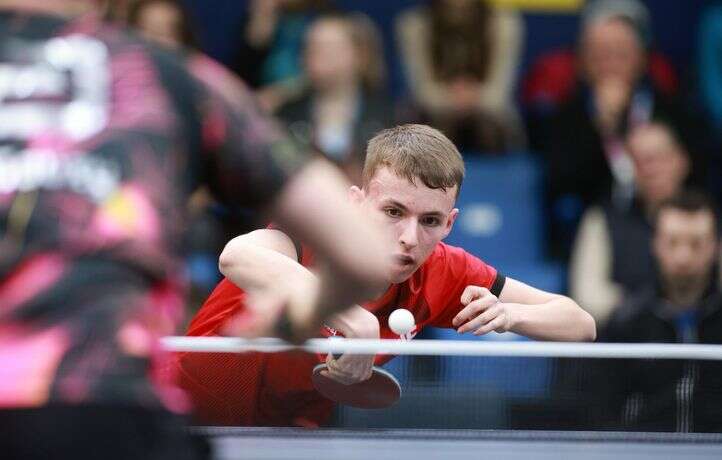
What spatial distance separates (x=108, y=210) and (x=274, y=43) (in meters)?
6.61

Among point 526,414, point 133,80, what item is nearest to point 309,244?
point 133,80

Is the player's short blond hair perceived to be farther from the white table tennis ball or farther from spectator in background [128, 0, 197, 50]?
spectator in background [128, 0, 197, 50]

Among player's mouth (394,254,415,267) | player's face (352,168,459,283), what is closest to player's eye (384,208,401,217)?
player's face (352,168,459,283)

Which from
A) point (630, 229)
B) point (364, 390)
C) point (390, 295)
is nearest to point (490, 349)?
point (364, 390)

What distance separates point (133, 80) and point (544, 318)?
206 cm

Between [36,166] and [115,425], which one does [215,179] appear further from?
[115,425]

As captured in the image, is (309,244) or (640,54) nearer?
(309,244)

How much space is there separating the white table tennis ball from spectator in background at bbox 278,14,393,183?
394cm

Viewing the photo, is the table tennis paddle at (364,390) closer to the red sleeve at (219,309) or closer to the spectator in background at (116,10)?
the red sleeve at (219,309)

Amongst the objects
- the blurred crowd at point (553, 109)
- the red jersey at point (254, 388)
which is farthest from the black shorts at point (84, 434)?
the blurred crowd at point (553, 109)

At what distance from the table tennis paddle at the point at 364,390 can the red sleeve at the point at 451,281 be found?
1.51ft

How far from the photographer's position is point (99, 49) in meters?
2.10

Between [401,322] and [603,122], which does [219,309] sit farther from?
[603,122]

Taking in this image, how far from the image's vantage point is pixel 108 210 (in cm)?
203
